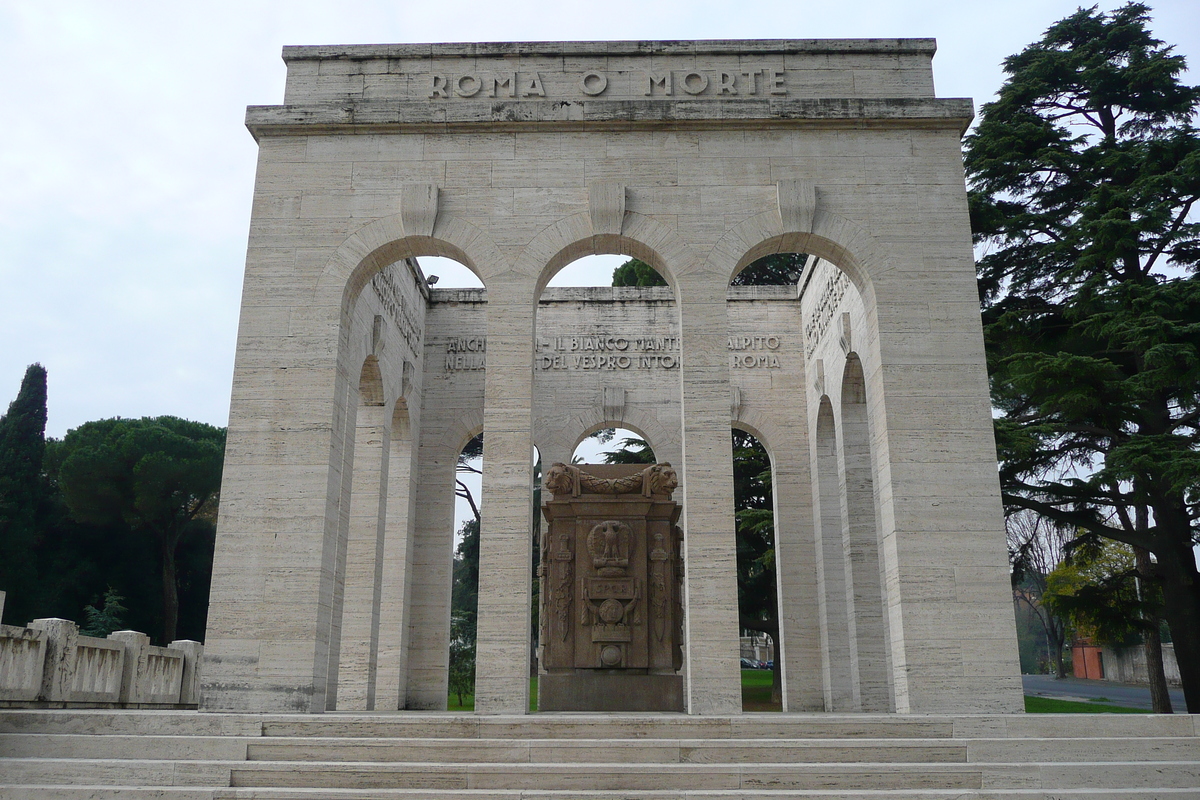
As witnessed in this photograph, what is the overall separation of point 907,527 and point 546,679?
5613 mm

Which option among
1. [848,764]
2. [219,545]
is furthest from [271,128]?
[848,764]

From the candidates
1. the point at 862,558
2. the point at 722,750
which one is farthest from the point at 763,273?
the point at 722,750

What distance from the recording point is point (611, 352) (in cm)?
2177

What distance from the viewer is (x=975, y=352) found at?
14.0 m

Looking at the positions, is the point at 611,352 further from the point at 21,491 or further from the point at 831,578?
the point at 21,491

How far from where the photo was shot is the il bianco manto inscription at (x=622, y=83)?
50.4ft

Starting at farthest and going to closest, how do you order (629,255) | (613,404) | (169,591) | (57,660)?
(169,591) → (613,404) → (629,255) → (57,660)

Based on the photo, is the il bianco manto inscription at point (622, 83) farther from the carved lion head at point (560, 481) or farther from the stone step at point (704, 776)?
the stone step at point (704, 776)

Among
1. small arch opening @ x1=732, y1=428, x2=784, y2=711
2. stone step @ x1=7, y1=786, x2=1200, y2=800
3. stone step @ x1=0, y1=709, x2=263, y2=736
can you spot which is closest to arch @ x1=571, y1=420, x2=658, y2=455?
small arch opening @ x1=732, y1=428, x2=784, y2=711

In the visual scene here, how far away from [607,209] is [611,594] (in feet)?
19.2

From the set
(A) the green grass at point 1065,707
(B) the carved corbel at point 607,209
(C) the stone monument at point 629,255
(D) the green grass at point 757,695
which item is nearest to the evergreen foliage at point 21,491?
(C) the stone monument at point 629,255

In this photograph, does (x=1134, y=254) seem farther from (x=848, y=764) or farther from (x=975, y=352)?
(x=848, y=764)

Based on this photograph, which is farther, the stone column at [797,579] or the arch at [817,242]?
the stone column at [797,579]

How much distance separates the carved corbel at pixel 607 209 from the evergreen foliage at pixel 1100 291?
773 cm
